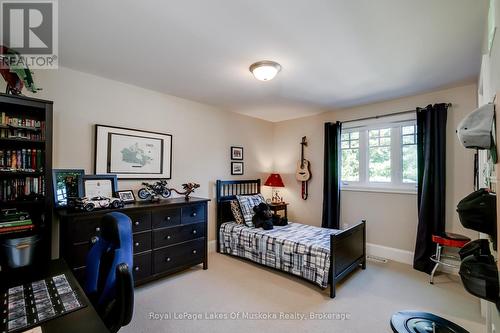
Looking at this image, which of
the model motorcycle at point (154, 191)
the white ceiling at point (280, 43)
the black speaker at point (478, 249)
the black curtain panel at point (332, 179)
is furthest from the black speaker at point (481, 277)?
the model motorcycle at point (154, 191)

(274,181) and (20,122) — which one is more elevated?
(20,122)

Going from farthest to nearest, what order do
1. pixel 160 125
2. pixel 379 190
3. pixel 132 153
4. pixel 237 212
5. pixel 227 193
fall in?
1. pixel 227 193
2. pixel 237 212
3. pixel 379 190
4. pixel 160 125
5. pixel 132 153

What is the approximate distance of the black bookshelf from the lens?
2.10m

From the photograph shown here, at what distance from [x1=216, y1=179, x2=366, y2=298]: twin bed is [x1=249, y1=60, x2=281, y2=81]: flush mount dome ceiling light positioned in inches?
73.7

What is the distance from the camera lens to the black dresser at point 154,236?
2.22m

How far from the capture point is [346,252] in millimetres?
2871

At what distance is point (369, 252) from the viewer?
12.7 ft

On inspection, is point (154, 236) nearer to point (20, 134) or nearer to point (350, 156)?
point (20, 134)

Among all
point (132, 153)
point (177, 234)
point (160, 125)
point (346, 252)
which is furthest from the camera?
point (160, 125)

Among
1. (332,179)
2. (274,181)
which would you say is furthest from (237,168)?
Result: (332,179)

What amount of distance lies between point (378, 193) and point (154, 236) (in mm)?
3340

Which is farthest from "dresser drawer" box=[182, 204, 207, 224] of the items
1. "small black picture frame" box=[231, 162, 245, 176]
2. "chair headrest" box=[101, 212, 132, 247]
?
"chair headrest" box=[101, 212, 132, 247]

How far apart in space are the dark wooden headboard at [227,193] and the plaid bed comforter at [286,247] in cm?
21

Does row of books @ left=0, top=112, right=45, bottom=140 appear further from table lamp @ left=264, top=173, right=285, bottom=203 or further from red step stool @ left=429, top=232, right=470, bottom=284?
red step stool @ left=429, top=232, right=470, bottom=284
